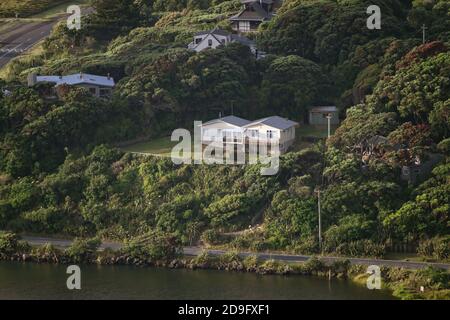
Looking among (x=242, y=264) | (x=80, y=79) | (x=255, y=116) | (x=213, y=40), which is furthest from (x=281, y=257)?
(x=213, y=40)

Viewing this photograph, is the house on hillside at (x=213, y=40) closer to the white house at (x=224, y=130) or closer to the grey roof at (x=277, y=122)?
the grey roof at (x=277, y=122)

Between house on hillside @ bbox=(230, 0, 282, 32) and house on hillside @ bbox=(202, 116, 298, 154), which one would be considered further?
house on hillside @ bbox=(230, 0, 282, 32)

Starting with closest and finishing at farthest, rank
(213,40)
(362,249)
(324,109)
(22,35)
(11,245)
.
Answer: (362,249), (11,245), (324,109), (213,40), (22,35)

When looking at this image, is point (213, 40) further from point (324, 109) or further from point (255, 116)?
point (324, 109)

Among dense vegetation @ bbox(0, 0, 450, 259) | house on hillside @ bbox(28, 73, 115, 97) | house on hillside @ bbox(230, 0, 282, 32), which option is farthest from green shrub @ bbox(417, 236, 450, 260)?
house on hillside @ bbox(230, 0, 282, 32)

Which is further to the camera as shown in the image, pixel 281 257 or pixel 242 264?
pixel 281 257

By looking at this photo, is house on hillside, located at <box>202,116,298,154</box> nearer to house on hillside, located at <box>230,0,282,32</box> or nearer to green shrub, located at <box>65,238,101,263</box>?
green shrub, located at <box>65,238,101,263</box>
